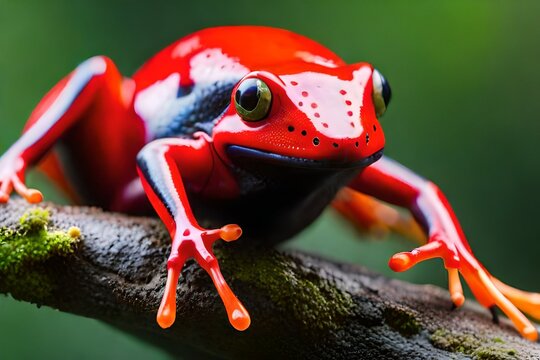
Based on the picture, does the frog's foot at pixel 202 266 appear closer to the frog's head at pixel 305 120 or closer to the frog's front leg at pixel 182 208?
the frog's front leg at pixel 182 208

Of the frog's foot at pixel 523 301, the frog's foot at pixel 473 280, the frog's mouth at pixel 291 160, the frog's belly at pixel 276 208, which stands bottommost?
the frog's foot at pixel 523 301

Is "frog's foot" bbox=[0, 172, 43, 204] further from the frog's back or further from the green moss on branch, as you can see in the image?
the frog's back

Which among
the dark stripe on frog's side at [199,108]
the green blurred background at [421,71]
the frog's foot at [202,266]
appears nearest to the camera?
the frog's foot at [202,266]

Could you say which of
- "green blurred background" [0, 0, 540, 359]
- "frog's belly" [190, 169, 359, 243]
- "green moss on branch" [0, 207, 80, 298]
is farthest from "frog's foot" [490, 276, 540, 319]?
"green blurred background" [0, 0, 540, 359]

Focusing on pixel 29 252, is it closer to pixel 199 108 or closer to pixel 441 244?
pixel 199 108

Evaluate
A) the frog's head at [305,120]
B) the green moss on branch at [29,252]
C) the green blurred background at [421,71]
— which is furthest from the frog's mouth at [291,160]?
the green blurred background at [421,71]

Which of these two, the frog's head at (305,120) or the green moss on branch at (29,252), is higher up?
the frog's head at (305,120)
